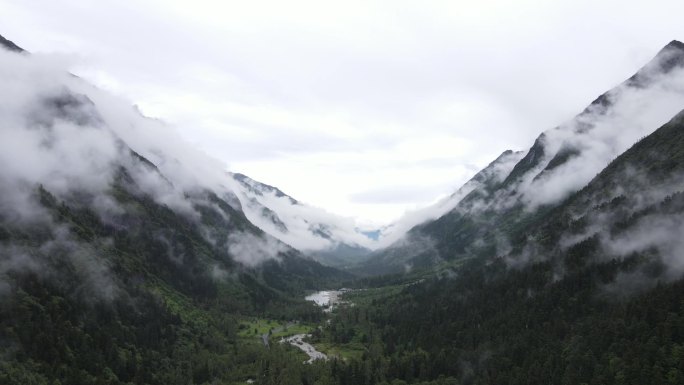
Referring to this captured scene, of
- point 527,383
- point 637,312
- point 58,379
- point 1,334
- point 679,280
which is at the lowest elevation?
point 58,379

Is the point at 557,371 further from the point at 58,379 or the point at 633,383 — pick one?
the point at 58,379

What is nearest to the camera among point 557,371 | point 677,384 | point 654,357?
point 677,384

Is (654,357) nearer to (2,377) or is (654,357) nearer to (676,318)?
(676,318)

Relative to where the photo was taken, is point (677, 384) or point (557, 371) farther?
point (557, 371)

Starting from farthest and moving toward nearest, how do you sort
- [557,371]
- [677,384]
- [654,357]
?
[557,371] < [654,357] < [677,384]

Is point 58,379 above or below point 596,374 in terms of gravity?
below

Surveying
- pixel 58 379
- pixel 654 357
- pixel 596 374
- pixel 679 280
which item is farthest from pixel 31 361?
pixel 679 280

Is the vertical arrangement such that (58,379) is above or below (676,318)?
below

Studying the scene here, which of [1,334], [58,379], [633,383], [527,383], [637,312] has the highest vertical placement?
[637,312]

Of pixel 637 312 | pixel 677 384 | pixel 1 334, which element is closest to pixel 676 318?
pixel 637 312
